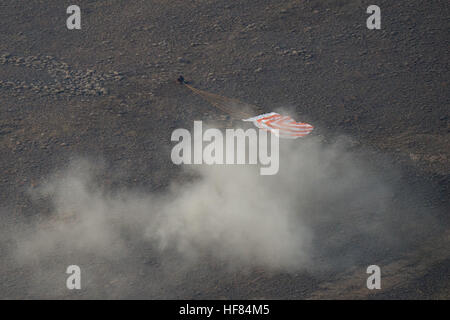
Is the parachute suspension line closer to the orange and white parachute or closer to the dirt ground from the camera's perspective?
the orange and white parachute

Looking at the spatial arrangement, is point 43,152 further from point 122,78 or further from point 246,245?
point 246,245

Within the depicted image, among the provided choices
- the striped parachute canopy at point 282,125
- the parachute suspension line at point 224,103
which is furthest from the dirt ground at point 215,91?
the striped parachute canopy at point 282,125

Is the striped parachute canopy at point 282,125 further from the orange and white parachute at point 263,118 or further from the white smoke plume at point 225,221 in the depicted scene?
the white smoke plume at point 225,221

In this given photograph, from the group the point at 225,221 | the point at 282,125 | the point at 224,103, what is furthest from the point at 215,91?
the point at 225,221

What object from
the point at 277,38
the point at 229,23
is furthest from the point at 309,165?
the point at 229,23

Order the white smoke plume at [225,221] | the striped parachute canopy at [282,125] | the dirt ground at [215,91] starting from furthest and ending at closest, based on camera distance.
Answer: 1. the striped parachute canopy at [282,125]
2. the white smoke plume at [225,221]
3. the dirt ground at [215,91]

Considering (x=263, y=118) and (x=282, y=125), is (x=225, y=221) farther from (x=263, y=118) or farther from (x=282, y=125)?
(x=263, y=118)

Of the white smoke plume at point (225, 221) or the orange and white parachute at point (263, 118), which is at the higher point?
the orange and white parachute at point (263, 118)
